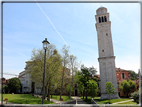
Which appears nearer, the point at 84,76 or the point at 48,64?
the point at 48,64

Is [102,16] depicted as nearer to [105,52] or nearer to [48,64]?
[105,52]

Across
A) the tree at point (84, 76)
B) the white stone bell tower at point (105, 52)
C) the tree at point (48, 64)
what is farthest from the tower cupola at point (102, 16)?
the tree at point (48, 64)

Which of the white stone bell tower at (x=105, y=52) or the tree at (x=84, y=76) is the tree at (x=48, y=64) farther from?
the white stone bell tower at (x=105, y=52)

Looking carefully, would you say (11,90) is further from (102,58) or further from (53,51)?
(102,58)

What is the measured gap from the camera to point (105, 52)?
129 feet

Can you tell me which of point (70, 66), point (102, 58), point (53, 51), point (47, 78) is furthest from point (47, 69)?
point (102, 58)

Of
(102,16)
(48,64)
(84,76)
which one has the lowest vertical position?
(84,76)

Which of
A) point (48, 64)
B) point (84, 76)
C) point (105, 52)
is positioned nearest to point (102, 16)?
point (105, 52)

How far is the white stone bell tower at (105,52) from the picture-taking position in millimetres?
37219

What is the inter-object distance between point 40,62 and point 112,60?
24.5 meters

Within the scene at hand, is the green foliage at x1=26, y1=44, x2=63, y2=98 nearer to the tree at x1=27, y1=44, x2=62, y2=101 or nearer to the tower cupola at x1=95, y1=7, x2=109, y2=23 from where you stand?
the tree at x1=27, y1=44, x2=62, y2=101

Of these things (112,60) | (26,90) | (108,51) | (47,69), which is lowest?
(26,90)

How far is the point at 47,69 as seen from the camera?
21875 mm

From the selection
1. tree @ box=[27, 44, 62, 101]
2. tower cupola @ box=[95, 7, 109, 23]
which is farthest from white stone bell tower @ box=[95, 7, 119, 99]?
tree @ box=[27, 44, 62, 101]
